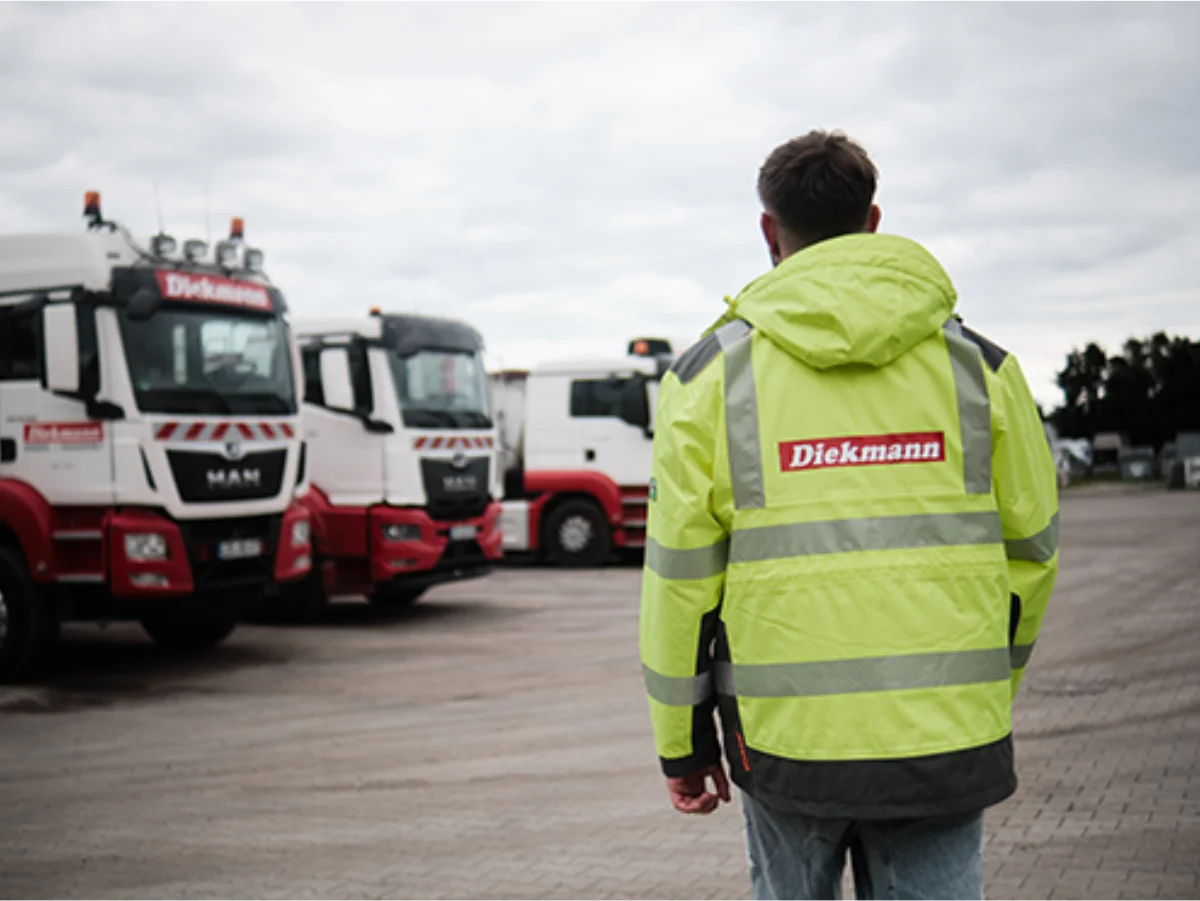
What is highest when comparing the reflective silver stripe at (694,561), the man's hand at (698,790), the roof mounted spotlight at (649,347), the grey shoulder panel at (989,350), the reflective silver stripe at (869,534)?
the roof mounted spotlight at (649,347)

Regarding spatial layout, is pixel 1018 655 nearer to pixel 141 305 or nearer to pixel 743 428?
pixel 743 428

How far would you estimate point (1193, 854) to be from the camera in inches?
200

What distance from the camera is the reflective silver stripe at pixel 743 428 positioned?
2.31 metres

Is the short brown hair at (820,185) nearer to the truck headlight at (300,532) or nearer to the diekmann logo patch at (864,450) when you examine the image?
the diekmann logo patch at (864,450)

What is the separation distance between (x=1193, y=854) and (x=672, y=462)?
12.3ft

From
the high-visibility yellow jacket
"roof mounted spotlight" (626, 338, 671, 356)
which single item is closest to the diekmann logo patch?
the high-visibility yellow jacket

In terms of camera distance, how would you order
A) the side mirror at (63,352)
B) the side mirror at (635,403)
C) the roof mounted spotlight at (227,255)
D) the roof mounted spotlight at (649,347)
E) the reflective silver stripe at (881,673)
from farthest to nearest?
the roof mounted spotlight at (649,347) → the side mirror at (635,403) → the roof mounted spotlight at (227,255) → the side mirror at (63,352) → the reflective silver stripe at (881,673)

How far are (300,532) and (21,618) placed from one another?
2.21 metres

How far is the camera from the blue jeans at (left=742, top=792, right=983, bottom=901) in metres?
2.28

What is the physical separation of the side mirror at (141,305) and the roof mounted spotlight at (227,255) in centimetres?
A: 97

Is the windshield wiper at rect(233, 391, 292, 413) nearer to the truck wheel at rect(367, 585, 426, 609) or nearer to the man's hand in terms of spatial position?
the truck wheel at rect(367, 585, 426, 609)

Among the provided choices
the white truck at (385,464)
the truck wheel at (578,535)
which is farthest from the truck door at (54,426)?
the truck wheel at (578,535)

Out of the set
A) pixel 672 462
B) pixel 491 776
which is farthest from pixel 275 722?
pixel 672 462

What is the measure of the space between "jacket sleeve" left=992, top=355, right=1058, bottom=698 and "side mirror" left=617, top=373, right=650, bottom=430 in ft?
50.8
